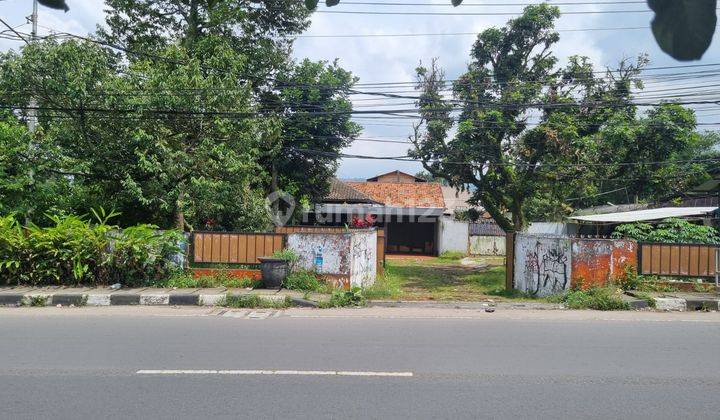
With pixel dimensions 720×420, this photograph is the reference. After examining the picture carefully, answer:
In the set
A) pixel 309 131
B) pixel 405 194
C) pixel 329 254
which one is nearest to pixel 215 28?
pixel 309 131

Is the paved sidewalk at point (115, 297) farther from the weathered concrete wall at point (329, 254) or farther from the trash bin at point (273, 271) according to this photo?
the weathered concrete wall at point (329, 254)

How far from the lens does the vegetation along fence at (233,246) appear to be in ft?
38.8

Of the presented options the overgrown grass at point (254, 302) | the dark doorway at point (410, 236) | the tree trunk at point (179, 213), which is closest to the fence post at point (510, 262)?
the overgrown grass at point (254, 302)

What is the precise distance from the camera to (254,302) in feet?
32.5

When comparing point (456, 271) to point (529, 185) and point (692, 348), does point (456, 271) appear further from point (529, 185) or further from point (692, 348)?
point (692, 348)

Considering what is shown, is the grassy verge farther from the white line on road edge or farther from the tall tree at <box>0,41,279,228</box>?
the white line on road edge

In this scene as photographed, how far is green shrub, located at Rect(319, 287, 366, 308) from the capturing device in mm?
10023

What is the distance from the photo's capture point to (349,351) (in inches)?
250

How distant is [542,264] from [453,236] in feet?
51.5

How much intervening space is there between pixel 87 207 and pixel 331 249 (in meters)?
7.13

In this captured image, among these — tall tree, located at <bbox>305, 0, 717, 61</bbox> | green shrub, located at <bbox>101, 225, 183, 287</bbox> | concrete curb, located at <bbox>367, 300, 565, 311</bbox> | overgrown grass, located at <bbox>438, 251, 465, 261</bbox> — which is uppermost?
tall tree, located at <bbox>305, 0, 717, 61</bbox>

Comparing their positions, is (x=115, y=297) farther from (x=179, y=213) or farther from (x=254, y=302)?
(x=179, y=213)

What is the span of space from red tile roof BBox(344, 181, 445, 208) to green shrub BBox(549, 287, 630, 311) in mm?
18002

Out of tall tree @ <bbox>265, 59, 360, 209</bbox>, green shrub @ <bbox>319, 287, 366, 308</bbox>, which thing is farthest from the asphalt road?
tall tree @ <bbox>265, 59, 360, 209</bbox>
